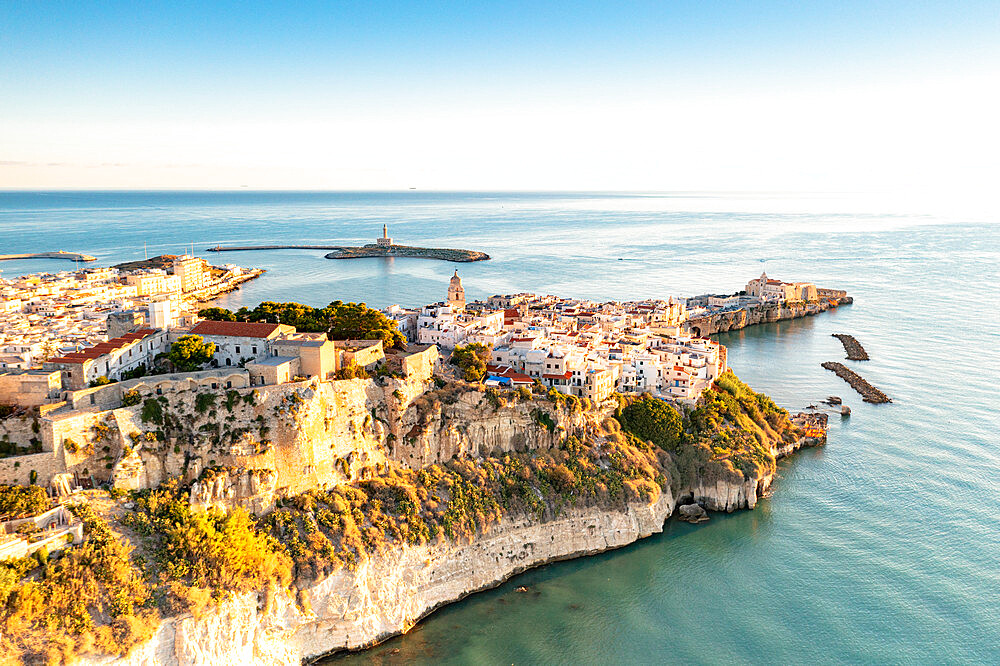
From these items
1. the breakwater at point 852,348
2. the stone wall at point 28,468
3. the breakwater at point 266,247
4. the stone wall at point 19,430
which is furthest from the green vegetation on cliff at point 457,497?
the breakwater at point 266,247

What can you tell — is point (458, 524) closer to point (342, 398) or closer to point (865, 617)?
point (342, 398)

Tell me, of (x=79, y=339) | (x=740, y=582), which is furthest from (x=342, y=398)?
(x=79, y=339)

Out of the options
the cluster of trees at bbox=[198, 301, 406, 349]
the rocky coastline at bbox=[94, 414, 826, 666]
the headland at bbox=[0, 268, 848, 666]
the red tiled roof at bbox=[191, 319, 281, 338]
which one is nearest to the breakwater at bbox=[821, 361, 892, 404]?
the headland at bbox=[0, 268, 848, 666]

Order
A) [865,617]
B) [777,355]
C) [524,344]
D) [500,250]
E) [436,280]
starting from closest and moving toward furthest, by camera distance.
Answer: [865,617], [524,344], [777,355], [436,280], [500,250]

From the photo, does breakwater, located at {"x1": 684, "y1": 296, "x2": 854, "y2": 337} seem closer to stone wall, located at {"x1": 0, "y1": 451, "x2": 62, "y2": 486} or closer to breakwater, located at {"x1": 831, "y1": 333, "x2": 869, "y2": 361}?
breakwater, located at {"x1": 831, "y1": 333, "x2": 869, "y2": 361}

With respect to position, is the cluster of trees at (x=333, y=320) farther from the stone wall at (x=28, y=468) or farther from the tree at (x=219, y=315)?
the stone wall at (x=28, y=468)
